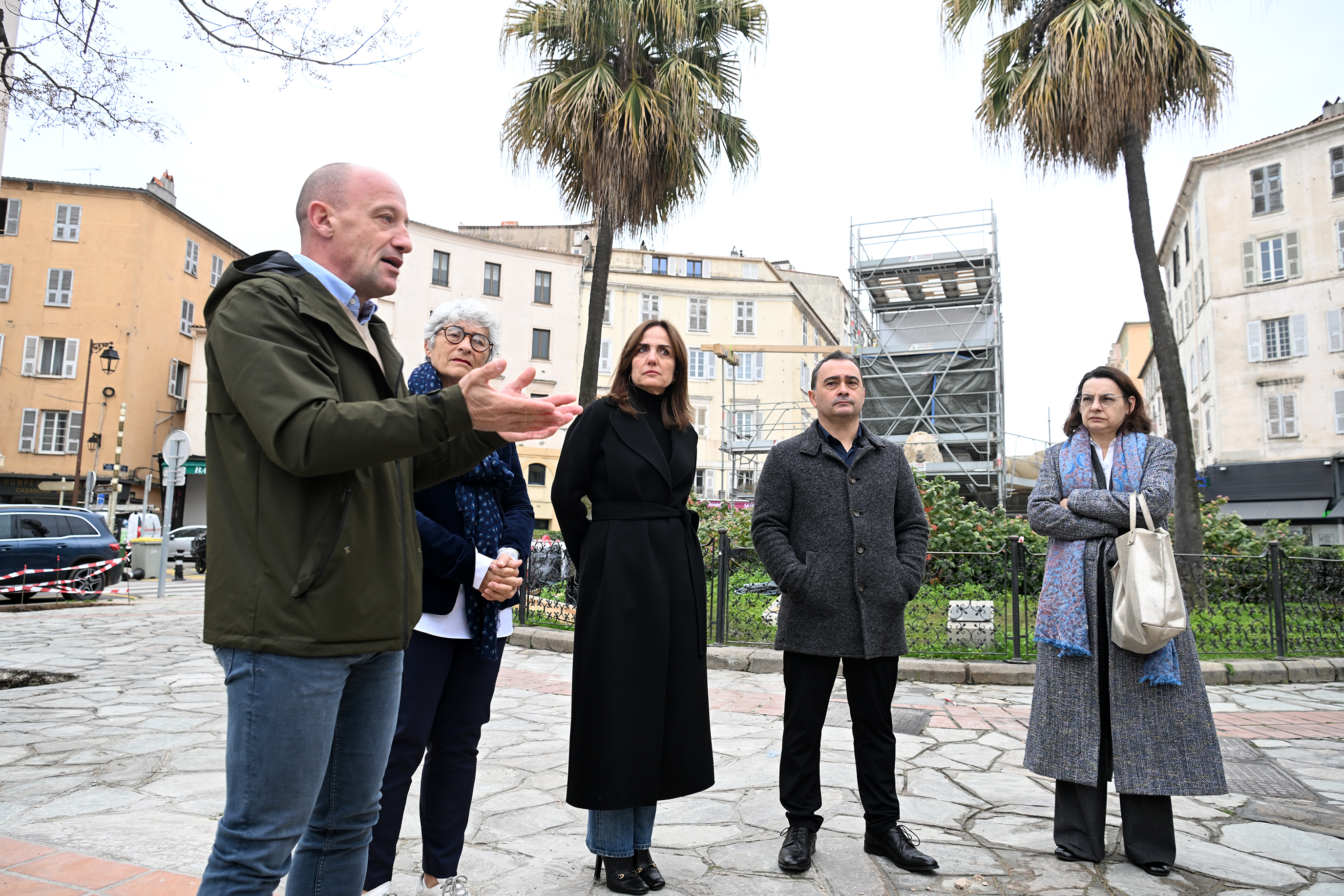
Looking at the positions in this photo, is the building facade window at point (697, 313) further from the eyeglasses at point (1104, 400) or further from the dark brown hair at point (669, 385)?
the dark brown hair at point (669, 385)

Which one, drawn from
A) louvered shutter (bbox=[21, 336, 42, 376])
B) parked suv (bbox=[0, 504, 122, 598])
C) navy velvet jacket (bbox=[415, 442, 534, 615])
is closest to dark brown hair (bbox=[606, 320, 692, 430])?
navy velvet jacket (bbox=[415, 442, 534, 615])

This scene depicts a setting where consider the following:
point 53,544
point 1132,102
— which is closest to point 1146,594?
point 1132,102

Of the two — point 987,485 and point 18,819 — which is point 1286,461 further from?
point 18,819

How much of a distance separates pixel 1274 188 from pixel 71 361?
4528cm

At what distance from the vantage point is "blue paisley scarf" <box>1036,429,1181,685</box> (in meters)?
3.52

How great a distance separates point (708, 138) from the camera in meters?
13.1

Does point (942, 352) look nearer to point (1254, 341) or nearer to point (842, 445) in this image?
point (1254, 341)

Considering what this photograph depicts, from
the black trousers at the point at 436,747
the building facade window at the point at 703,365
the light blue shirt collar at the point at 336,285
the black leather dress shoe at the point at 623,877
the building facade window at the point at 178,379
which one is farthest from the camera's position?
the building facade window at the point at 703,365

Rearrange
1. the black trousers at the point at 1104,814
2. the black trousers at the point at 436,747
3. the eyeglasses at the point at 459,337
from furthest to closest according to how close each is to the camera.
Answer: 1. the black trousers at the point at 1104,814
2. the eyeglasses at the point at 459,337
3. the black trousers at the point at 436,747

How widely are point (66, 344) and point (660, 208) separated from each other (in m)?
31.6

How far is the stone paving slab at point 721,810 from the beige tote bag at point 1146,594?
3.00 feet

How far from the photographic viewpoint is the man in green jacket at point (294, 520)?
5.52ft

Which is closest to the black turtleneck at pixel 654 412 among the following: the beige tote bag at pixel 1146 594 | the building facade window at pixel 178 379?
the beige tote bag at pixel 1146 594

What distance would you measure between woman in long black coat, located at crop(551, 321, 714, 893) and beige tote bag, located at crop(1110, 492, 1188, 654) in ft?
5.60
